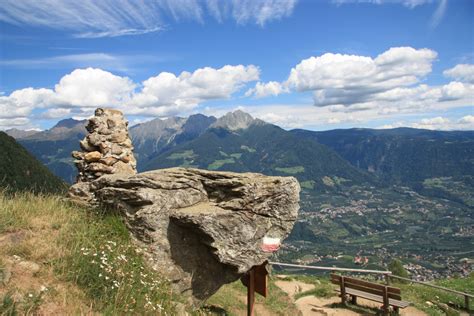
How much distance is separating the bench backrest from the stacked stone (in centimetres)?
1171

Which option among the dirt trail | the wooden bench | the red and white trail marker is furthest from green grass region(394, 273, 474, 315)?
the red and white trail marker

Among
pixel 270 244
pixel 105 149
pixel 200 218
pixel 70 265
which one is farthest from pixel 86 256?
pixel 105 149

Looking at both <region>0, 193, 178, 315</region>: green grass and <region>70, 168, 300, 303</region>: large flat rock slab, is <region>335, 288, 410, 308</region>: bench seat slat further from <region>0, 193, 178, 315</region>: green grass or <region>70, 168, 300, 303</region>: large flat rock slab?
<region>0, 193, 178, 315</region>: green grass

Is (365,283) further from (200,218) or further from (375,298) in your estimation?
(200,218)

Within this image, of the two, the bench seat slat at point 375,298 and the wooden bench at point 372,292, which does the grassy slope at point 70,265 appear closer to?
the wooden bench at point 372,292

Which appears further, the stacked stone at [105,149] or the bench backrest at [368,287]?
the bench backrest at [368,287]

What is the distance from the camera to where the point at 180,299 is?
902 centimetres

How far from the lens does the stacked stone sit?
1287 centimetres

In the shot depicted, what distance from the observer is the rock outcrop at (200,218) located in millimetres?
9633

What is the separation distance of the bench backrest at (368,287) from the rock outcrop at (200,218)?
8045 millimetres

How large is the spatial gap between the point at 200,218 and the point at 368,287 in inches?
444

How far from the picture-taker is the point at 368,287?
56.2 ft

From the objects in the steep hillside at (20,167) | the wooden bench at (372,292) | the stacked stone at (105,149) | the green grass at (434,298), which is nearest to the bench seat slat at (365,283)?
the wooden bench at (372,292)

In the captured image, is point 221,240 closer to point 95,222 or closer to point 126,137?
point 95,222
